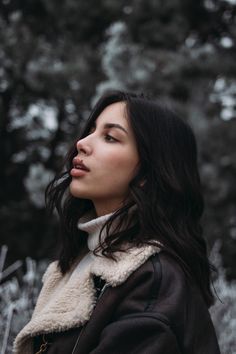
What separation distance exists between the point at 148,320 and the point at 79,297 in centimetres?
25

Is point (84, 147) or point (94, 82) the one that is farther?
point (94, 82)

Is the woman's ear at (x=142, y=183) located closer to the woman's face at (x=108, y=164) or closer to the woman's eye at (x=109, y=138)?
the woman's face at (x=108, y=164)

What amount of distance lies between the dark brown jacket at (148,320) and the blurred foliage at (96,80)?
12.6 feet

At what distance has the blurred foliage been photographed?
524 cm

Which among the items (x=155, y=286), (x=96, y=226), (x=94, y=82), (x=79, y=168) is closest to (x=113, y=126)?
(x=79, y=168)

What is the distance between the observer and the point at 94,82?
5.92 metres

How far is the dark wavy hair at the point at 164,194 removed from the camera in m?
1.33

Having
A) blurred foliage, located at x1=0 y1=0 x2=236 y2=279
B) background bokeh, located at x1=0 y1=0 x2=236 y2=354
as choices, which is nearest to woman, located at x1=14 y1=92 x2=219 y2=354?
background bokeh, located at x1=0 y1=0 x2=236 y2=354

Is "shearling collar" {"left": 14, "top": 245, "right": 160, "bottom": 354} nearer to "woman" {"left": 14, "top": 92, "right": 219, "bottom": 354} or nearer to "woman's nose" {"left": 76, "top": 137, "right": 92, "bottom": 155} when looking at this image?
"woman" {"left": 14, "top": 92, "right": 219, "bottom": 354}

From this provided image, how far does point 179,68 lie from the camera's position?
17.1 feet

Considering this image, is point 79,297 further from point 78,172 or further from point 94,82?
point 94,82

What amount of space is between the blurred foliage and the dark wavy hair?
11.7 feet

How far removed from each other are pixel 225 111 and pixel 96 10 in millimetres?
1966

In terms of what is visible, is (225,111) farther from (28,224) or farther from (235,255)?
(28,224)
